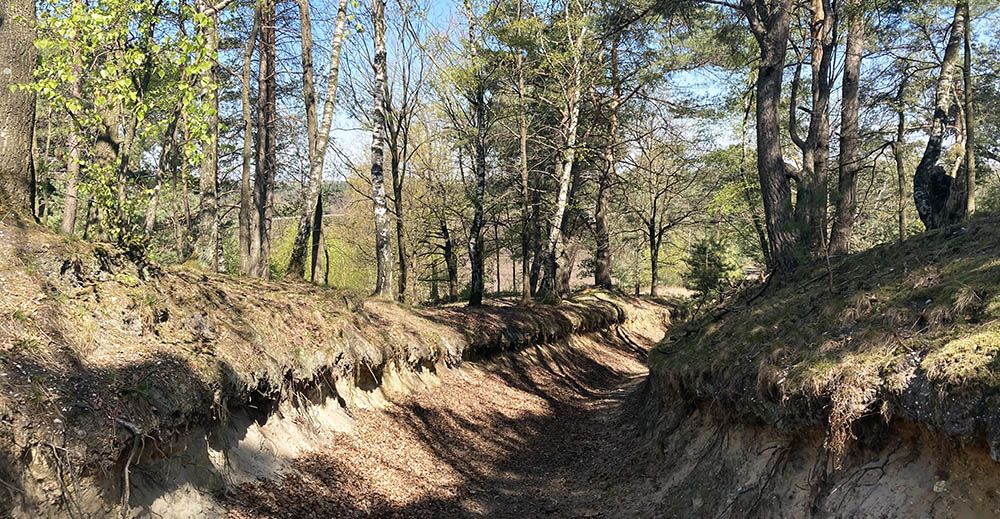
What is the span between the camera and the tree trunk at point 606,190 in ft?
75.9

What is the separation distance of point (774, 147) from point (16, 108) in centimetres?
1076

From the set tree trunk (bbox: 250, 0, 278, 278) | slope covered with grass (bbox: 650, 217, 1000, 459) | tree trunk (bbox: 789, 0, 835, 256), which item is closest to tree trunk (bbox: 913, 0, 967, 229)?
tree trunk (bbox: 789, 0, 835, 256)

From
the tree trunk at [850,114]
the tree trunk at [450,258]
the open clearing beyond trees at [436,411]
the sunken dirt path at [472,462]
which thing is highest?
the tree trunk at [850,114]

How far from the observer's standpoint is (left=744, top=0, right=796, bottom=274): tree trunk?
10484 millimetres

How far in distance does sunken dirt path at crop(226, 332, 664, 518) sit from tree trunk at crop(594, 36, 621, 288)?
1036cm

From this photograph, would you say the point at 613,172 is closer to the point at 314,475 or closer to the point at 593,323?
the point at 593,323

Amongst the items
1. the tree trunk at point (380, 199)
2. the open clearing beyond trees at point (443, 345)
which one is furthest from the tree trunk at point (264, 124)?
the tree trunk at point (380, 199)

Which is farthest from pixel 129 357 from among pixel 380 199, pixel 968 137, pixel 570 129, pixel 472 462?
pixel 570 129

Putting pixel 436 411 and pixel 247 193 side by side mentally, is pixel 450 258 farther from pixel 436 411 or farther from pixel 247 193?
pixel 436 411

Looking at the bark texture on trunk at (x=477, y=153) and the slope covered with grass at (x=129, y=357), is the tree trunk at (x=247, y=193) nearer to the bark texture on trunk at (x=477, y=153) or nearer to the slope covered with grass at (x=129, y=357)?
the slope covered with grass at (x=129, y=357)

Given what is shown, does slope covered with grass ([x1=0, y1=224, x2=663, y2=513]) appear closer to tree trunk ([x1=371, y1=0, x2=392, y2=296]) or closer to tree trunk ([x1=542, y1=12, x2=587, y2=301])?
tree trunk ([x1=371, y1=0, x2=392, y2=296])

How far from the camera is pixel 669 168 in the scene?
31.6 meters

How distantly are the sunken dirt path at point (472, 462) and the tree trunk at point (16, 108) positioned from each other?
3.98 metres

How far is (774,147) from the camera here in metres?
10.5
